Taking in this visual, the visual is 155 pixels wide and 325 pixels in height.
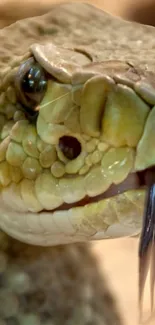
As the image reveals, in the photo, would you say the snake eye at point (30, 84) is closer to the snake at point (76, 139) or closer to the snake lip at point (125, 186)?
the snake at point (76, 139)

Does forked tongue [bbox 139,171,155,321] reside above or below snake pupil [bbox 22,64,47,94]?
below

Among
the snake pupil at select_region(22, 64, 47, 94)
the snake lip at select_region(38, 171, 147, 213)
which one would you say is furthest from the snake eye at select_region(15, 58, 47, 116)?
the snake lip at select_region(38, 171, 147, 213)

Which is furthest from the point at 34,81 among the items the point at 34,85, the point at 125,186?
the point at 125,186

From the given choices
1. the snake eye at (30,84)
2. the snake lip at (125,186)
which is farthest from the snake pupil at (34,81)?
the snake lip at (125,186)

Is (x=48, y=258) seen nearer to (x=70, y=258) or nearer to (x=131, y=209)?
(x=70, y=258)

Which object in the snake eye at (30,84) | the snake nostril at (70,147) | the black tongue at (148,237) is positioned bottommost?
the black tongue at (148,237)

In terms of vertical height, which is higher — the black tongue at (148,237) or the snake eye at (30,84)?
the snake eye at (30,84)

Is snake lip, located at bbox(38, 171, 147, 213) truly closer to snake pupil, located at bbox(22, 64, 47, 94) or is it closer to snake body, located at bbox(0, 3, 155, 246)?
snake body, located at bbox(0, 3, 155, 246)
